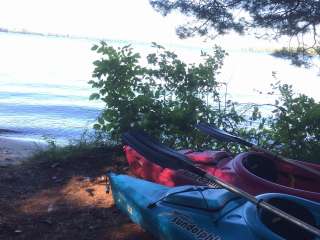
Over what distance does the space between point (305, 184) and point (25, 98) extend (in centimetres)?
1677

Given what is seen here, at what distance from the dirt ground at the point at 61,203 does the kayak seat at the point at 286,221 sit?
1.16 metres

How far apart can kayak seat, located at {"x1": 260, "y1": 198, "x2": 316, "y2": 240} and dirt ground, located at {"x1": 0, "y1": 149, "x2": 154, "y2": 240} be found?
116cm

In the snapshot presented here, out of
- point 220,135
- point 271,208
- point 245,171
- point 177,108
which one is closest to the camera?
point 271,208

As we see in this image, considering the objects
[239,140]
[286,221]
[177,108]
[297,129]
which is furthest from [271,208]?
[177,108]

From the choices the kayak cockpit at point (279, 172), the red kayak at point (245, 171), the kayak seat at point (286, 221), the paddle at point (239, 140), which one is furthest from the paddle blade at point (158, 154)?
the paddle at point (239, 140)

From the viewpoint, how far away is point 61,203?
16.4 feet

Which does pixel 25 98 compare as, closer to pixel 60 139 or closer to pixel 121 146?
pixel 60 139

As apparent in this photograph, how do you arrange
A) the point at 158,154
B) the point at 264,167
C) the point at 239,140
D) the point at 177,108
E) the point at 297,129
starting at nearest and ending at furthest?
the point at 158,154
the point at 264,167
the point at 239,140
the point at 297,129
the point at 177,108

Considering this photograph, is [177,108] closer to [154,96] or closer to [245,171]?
[154,96]

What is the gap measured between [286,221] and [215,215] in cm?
49

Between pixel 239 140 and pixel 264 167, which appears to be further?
pixel 239 140

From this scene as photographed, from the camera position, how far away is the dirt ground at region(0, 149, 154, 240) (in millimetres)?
4375

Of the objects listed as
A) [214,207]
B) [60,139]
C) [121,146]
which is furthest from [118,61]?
[60,139]

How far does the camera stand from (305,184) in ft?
15.8
